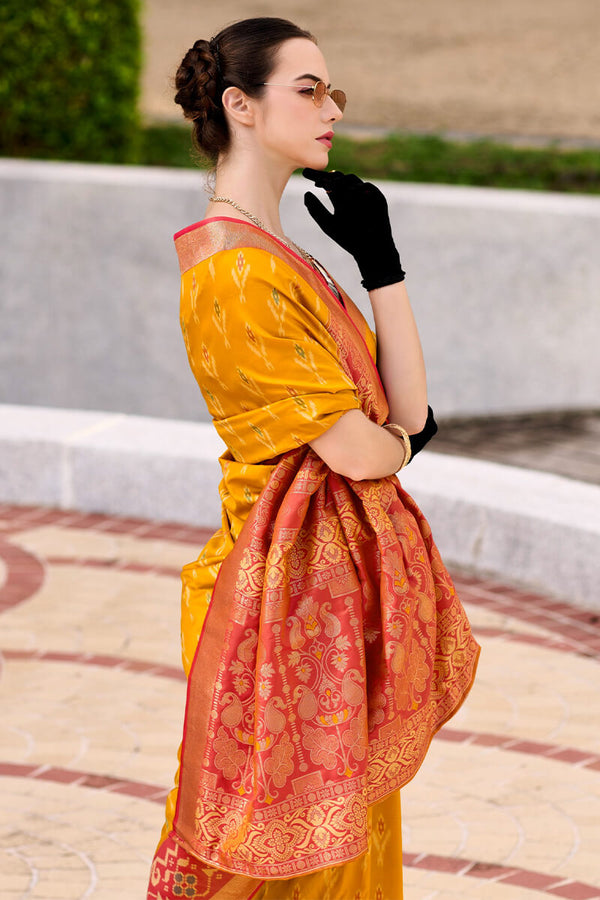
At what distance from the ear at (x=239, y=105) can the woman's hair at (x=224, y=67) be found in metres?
0.01

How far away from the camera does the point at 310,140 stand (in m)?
2.22

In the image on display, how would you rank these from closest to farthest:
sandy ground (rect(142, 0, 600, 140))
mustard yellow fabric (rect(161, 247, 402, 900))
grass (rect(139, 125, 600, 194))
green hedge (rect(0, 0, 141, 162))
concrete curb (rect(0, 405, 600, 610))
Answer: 1. mustard yellow fabric (rect(161, 247, 402, 900))
2. concrete curb (rect(0, 405, 600, 610))
3. green hedge (rect(0, 0, 141, 162))
4. grass (rect(139, 125, 600, 194))
5. sandy ground (rect(142, 0, 600, 140))

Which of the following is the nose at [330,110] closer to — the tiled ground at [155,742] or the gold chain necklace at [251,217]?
the gold chain necklace at [251,217]

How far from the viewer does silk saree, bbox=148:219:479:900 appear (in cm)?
211

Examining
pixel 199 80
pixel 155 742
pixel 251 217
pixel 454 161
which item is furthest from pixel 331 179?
pixel 454 161

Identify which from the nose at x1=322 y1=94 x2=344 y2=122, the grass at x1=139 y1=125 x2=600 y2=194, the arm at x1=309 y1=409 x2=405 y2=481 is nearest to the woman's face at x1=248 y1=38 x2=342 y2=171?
the nose at x1=322 y1=94 x2=344 y2=122

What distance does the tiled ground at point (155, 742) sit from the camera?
3.17 metres

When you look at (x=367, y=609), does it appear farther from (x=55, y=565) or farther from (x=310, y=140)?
(x=55, y=565)

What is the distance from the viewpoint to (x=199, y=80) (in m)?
2.22

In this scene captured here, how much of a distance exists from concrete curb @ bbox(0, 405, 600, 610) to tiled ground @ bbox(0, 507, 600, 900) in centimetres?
18

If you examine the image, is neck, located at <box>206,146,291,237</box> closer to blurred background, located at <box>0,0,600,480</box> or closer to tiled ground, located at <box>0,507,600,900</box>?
tiled ground, located at <box>0,507,600,900</box>

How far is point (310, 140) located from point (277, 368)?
1.30 ft

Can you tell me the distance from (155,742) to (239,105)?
2128 millimetres

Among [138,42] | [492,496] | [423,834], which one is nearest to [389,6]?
[138,42]
